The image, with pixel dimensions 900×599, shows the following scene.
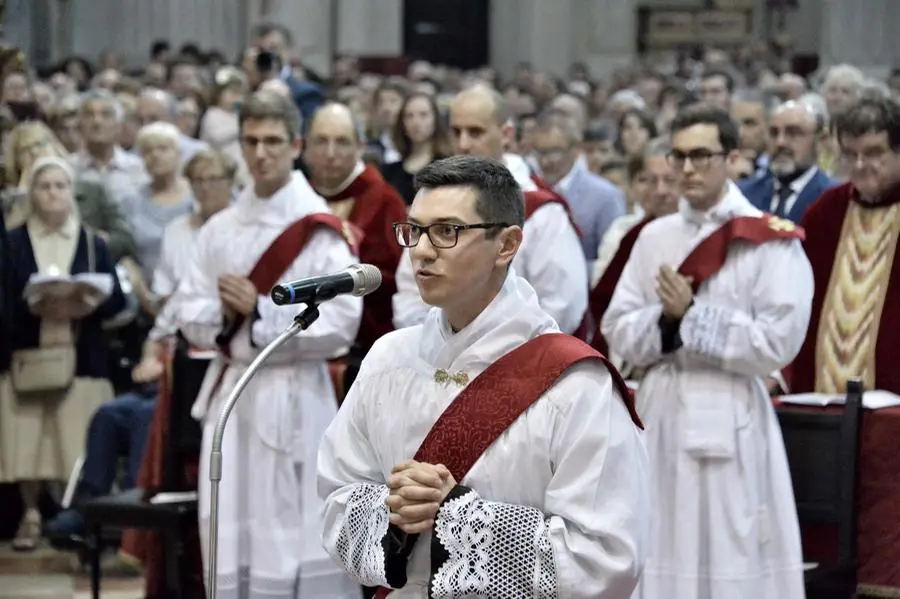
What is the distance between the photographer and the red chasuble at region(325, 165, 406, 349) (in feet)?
24.6

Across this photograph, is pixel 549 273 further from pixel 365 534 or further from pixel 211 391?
pixel 365 534

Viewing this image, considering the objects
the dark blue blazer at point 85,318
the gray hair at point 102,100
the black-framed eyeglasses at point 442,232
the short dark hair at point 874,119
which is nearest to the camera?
the black-framed eyeglasses at point 442,232

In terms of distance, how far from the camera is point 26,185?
9.52 m

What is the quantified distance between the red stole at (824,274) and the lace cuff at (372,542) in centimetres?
311

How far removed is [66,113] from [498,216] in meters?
8.40

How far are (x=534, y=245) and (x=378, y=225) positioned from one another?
1.23m

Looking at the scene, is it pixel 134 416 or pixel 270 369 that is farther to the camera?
pixel 134 416

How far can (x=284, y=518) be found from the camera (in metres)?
6.57

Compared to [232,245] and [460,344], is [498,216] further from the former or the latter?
[232,245]

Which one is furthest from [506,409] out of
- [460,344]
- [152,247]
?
[152,247]

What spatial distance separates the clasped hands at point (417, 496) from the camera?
3.81 meters

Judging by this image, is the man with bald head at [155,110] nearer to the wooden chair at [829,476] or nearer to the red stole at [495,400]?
the wooden chair at [829,476]

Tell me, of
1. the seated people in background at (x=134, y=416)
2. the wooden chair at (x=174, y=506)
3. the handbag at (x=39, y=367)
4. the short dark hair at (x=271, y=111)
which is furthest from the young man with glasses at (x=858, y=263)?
the handbag at (x=39, y=367)

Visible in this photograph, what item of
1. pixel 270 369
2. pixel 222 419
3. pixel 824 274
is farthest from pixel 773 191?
pixel 222 419
